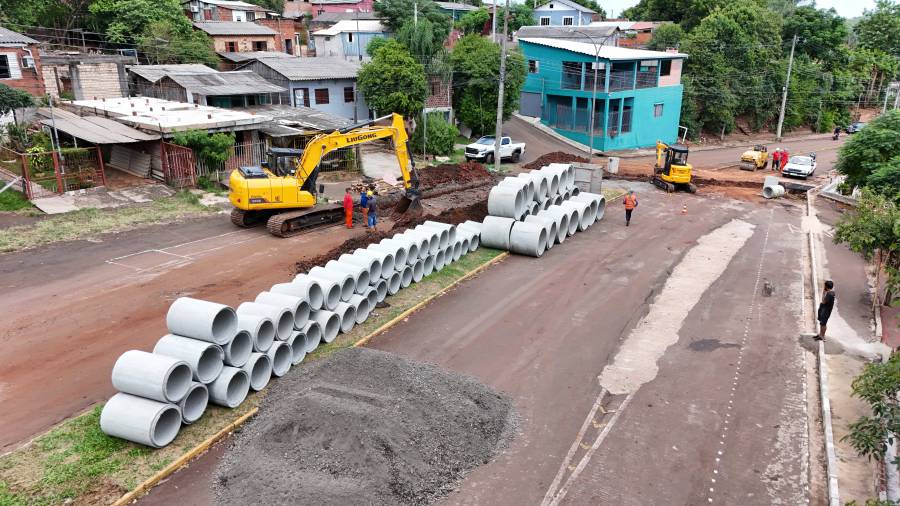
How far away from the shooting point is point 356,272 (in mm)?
15156

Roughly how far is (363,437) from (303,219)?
13.7 metres

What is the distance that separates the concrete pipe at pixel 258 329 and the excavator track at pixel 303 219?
943 centimetres

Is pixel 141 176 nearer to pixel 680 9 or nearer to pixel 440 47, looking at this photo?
pixel 440 47

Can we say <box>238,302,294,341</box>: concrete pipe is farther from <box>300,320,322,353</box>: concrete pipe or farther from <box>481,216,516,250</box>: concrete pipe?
<box>481,216,516,250</box>: concrete pipe

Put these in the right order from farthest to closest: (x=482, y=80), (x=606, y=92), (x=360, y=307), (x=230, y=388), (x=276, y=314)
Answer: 1. (x=606, y=92)
2. (x=482, y=80)
3. (x=360, y=307)
4. (x=276, y=314)
5. (x=230, y=388)

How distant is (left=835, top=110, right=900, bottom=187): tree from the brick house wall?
37306 mm

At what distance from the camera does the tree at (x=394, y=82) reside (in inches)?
1454

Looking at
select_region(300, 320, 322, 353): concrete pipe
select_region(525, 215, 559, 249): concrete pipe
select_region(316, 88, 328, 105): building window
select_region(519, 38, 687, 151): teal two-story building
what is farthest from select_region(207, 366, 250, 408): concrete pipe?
select_region(519, 38, 687, 151): teal two-story building

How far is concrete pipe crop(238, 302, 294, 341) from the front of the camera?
12.4m

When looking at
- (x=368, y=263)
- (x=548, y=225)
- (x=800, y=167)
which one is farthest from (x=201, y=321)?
(x=800, y=167)

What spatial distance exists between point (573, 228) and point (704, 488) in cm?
1451

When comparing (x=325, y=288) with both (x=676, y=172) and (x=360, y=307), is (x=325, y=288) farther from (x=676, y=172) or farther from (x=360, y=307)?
(x=676, y=172)

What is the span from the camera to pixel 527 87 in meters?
51.7

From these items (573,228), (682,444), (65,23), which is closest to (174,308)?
(682,444)
